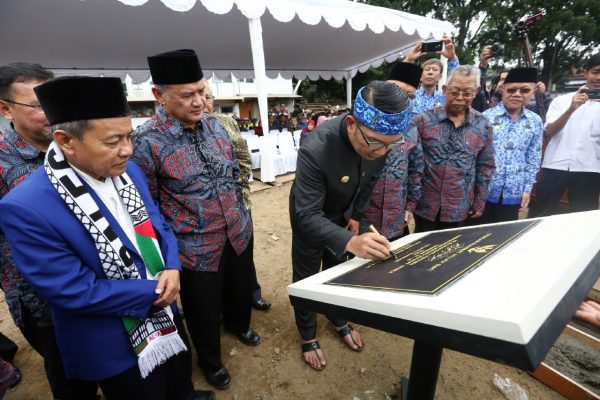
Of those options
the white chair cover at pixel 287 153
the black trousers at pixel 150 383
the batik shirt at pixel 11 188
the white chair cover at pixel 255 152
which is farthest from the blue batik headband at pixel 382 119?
the white chair cover at pixel 255 152

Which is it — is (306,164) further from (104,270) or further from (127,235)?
(104,270)

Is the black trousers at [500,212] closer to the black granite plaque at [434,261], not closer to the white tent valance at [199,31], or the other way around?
the black granite plaque at [434,261]

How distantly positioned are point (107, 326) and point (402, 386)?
179 centimetres

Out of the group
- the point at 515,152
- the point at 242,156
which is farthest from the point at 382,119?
the point at 515,152

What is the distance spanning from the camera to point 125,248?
118cm

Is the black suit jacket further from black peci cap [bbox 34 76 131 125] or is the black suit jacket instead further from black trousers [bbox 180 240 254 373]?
black peci cap [bbox 34 76 131 125]

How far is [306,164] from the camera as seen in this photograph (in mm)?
1697

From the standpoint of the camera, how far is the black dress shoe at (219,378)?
2.04 metres

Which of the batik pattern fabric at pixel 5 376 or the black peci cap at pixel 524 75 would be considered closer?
the batik pattern fabric at pixel 5 376

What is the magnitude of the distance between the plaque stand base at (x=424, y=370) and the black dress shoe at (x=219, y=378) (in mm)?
1270

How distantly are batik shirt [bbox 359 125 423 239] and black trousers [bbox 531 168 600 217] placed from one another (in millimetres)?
2081

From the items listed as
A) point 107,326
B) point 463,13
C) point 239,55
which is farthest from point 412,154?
point 463,13

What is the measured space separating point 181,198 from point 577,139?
12.8 ft

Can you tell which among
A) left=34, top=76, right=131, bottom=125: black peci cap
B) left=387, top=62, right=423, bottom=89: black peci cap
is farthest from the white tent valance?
left=34, top=76, right=131, bottom=125: black peci cap
